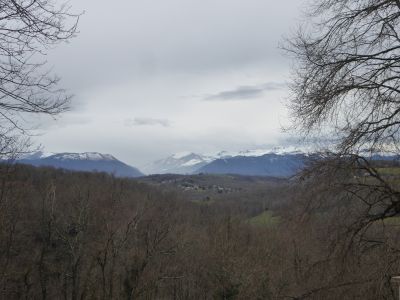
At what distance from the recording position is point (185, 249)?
3484 cm

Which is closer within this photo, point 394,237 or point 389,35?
point 389,35

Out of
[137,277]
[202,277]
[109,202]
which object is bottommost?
[202,277]

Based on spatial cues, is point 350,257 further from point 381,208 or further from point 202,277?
point 202,277

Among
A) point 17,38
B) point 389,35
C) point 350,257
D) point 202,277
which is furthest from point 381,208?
point 202,277

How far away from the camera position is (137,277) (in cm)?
2552

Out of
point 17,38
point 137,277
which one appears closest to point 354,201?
point 17,38

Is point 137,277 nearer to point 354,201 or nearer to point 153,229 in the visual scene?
point 153,229

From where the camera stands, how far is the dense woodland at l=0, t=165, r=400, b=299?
652 cm

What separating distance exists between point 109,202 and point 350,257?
75.9 feet

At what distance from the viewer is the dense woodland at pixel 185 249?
257 inches

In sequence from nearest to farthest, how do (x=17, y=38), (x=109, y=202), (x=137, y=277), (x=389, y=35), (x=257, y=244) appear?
(x=17, y=38)
(x=389, y=35)
(x=137, y=277)
(x=109, y=202)
(x=257, y=244)

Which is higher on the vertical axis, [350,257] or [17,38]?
[17,38]

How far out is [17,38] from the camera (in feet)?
14.4

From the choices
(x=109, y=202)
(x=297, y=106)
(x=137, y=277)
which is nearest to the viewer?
(x=297, y=106)
